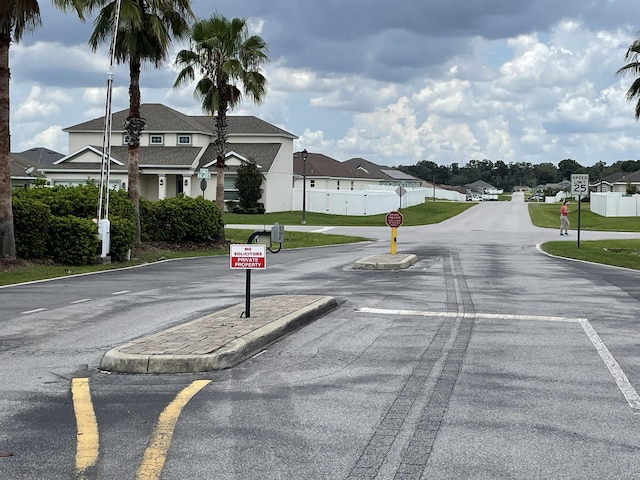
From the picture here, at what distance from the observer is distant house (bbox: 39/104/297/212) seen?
5778 centimetres

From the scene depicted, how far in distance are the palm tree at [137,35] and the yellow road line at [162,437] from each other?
20.1 metres

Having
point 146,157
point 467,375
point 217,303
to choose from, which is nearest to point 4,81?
point 217,303

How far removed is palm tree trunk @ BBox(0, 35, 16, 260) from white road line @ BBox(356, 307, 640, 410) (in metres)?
11.8

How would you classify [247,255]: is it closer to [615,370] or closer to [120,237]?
[615,370]

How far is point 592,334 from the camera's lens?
412 inches

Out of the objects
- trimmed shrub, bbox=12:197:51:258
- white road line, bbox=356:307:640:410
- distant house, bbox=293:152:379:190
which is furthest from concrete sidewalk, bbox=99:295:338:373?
distant house, bbox=293:152:379:190

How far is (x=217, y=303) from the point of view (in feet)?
43.5

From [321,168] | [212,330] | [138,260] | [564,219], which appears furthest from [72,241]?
[321,168]

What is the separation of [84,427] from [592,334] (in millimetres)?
7083

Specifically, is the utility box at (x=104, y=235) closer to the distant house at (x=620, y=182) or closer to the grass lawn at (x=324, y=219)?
the grass lawn at (x=324, y=219)

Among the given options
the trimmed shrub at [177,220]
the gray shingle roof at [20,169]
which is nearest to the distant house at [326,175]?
the gray shingle roof at [20,169]

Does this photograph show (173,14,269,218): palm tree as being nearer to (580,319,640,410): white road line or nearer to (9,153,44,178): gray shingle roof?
(580,319,640,410): white road line

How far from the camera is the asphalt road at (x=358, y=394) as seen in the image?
17.2 feet

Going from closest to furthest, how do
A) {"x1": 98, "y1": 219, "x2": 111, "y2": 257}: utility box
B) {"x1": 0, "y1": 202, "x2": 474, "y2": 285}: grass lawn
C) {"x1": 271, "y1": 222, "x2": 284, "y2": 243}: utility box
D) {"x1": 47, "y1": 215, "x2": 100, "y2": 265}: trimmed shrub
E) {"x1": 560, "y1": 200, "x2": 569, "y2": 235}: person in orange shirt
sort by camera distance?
{"x1": 271, "y1": 222, "x2": 284, "y2": 243}: utility box < {"x1": 0, "y1": 202, "x2": 474, "y2": 285}: grass lawn < {"x1": 47, "y1": 215, "x2": 100, "y2": 265}: trimmed shrub < {"x1": 98, "y1": 219, "x2": 111, "y2": 257}: utility box < {"x1": 560, "y1": 200, "x2": 569, "y2": 235}: person in orange shirt
